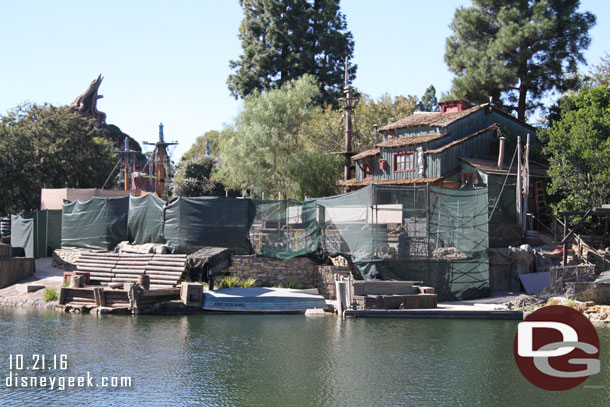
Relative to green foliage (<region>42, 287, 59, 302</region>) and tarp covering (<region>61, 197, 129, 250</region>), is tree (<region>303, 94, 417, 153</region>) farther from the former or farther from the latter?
green foliage (<region>42, 287, 59, 302</region>)

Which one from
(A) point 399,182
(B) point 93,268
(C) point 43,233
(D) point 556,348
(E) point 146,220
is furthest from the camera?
(A) point 399,182

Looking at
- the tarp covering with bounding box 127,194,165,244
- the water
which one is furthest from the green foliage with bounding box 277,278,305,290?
the tarp covering with bounding box 127,194,165,244

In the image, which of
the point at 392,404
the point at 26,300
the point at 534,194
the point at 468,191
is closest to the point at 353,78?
the point at 534,194

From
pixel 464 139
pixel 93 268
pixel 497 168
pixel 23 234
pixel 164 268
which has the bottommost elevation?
pixel 93 268

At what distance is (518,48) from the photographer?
148 ft

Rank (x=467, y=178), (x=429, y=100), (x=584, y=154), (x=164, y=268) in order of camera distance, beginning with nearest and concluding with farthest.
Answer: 1. (x=164, y=268)
2. (x=584, y=154)
3. (x=467, y=178)
4. (x=429, y=100)

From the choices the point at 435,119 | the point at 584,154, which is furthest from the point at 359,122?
the point at 584,154

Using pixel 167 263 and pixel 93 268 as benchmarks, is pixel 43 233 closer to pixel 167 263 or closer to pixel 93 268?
pixel 93 268

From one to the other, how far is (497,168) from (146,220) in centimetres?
1943

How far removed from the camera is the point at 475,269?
2617 centimetres

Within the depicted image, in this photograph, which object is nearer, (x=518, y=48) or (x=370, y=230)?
(x=370, y=230)

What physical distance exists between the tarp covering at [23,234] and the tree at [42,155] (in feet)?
31.9

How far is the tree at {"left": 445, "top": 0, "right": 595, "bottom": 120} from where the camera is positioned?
44469 mm

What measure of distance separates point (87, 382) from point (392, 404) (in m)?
6.37
